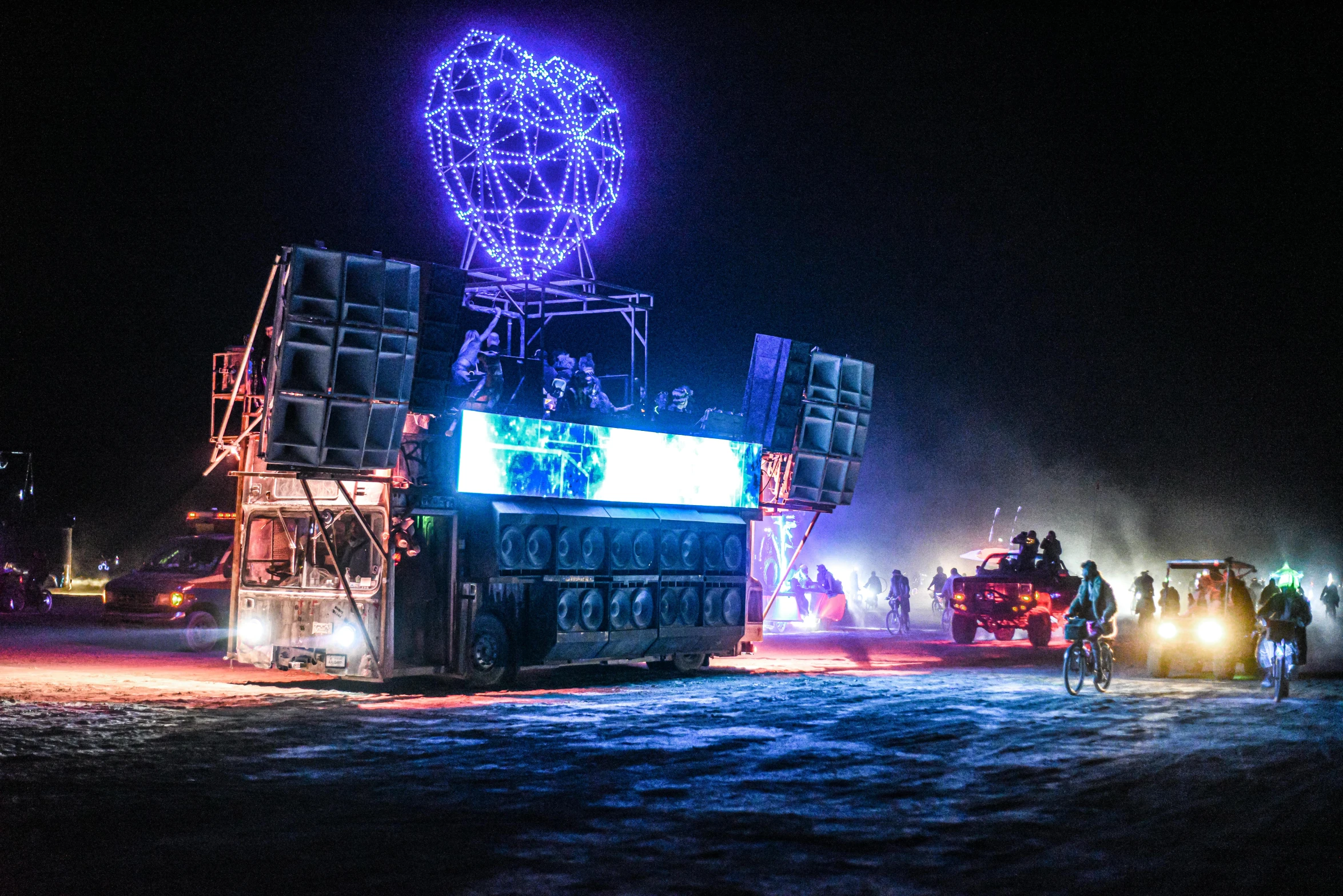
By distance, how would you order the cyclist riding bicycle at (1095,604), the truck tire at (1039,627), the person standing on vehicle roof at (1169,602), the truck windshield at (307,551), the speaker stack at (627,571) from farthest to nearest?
the truck tire at (1039,627)
the person standing on vehicle roof at (1169,602)
the speaker stack at (627,571)
the cyclist riding bicycle at (1095,604)
the truck windshield at (307,551)

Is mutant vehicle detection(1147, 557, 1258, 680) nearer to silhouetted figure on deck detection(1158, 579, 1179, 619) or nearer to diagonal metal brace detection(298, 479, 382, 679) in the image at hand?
silhouetted figure on deck detection(1158, 579, 1179, 619)

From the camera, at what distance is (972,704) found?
16594mm

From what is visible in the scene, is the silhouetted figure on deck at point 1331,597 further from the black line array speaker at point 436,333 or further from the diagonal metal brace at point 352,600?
the diagonal metal brace at point 352,600

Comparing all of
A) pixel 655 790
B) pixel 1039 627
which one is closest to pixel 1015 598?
pixel 1039 627

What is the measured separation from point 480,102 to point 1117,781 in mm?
15395

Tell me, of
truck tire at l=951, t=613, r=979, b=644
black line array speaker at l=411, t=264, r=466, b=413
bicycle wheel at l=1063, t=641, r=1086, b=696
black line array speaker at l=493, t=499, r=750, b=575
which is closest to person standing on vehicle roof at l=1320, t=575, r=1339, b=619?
truck tire at l=951, t=613, r=979, b=644

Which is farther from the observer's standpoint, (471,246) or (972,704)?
(471,246)

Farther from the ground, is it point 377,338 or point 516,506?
point 377,338

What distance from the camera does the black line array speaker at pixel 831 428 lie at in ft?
78.5

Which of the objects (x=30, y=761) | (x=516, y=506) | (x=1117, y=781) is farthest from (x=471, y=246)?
(x=1117, y=781)

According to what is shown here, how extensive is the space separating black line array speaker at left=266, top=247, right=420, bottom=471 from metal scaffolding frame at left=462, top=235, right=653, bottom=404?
4.04 m

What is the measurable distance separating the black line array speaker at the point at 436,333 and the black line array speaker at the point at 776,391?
23.8 feet

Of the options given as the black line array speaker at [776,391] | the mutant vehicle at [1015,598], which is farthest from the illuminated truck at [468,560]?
the mutant vehicle at [1015,598]

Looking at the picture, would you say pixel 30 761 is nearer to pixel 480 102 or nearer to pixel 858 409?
pixel 480 102
